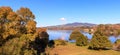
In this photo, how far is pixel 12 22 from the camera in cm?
2992

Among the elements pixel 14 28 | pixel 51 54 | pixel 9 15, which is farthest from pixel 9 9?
pixel 51 54

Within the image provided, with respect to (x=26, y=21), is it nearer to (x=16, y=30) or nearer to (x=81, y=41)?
(x=16, y=30)

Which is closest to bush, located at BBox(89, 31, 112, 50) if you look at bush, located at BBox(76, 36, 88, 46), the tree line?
bush, located at BBox(76, 36, 88, 46)

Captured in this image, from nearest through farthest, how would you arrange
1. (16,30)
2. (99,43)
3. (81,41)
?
1. (16,30)
2. (99,43)
3. (81,41)

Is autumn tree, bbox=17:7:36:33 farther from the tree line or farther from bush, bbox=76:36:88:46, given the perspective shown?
bush, bbox=76:36:88:46

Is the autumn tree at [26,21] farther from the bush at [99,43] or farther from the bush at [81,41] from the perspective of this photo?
the bush at [81,41]

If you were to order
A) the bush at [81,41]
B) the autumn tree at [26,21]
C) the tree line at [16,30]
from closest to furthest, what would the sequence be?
the tree line at [16,30] → the autumn tree at [26,21] → the bush at [81,41]

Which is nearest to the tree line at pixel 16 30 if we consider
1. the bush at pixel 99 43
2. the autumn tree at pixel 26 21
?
the autumn tree at pixel 26 21

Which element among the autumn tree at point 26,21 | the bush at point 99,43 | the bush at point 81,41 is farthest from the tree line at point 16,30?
the bush at point 81,41

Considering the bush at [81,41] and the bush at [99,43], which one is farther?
the bush at [81,41]

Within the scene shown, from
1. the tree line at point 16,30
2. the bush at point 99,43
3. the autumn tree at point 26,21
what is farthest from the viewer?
the bush at point 99,43

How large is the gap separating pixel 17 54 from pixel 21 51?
1649mm

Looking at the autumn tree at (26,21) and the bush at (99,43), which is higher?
the autumn tree at (26,21)

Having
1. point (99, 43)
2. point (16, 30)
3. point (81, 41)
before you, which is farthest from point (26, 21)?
point (81, 41)
